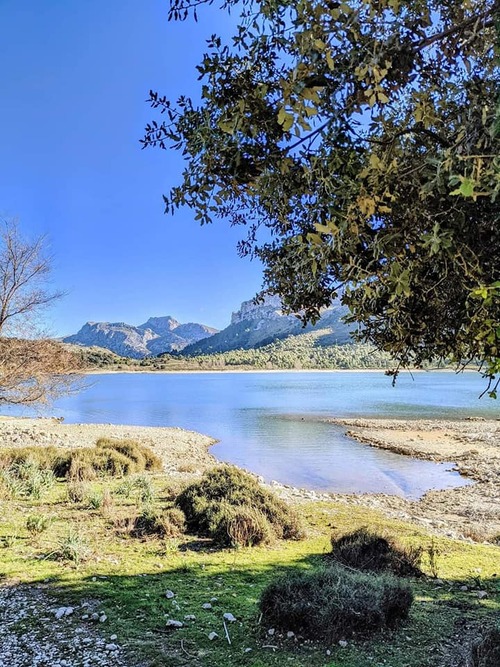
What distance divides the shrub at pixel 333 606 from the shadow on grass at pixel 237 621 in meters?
0.13

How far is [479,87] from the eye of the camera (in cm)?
263

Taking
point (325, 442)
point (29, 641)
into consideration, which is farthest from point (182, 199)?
point (325, 442)

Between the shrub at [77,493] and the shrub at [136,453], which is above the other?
the shrub at [77,493]

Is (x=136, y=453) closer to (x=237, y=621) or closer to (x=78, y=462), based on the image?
(x=78, y=462)

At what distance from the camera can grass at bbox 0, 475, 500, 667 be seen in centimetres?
493

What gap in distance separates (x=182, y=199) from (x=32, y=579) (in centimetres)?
629

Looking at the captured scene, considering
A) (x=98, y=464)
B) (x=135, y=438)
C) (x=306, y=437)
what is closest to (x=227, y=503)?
(x=98, y=464)

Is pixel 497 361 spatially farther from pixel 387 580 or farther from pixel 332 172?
pixel 387 580

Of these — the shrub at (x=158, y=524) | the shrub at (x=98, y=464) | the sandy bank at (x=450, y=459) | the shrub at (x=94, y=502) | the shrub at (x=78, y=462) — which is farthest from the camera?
the sandy bank at (x=450, y=459)

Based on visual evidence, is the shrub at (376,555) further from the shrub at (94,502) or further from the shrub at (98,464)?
the shrub at (98,464)

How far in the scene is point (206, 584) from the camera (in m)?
6.90

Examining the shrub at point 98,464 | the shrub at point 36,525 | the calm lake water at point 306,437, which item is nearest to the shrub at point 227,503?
the shrub at point 36,525

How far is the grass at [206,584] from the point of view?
4.93m

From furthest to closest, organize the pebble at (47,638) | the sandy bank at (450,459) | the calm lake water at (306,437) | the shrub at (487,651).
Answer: the calm lake water at (306,437)
the sandy bank at (450,459)
the pebble at (47,638)
the shrub at (487,651)
